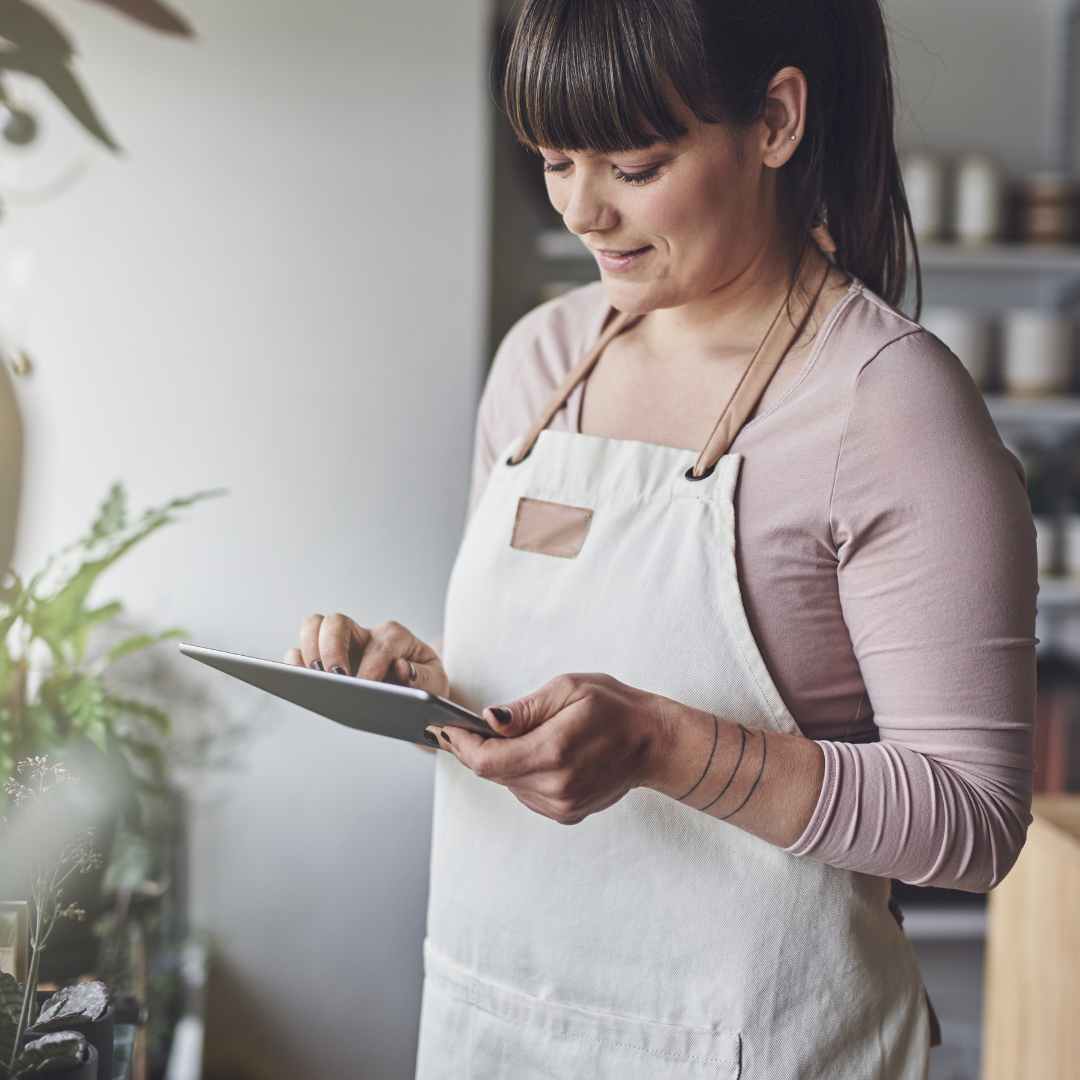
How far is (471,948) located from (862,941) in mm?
297

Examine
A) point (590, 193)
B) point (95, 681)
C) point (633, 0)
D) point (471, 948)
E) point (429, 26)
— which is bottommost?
point (471, 948)

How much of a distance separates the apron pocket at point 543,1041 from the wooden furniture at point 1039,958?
0.84 metres

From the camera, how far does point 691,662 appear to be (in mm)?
876

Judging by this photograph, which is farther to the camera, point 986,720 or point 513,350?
point 513,350

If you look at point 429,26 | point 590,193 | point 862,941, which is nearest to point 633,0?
point 590,193

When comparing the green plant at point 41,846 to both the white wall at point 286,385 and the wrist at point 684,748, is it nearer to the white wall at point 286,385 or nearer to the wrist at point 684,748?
the wrist at point 684,748

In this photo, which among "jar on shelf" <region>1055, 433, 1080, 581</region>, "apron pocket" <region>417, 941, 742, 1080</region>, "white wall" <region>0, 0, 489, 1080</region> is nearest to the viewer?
"apron pocket" <region>417, 941, 742, 1080</region>

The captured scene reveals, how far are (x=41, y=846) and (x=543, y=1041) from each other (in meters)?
0.39

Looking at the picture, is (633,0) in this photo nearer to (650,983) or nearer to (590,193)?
(590,193)

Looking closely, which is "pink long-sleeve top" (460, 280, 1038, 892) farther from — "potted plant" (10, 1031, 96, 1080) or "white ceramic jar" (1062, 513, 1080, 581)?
"white ceramic jar" (1062, 513, 1080, 581)

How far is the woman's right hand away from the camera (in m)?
0.91

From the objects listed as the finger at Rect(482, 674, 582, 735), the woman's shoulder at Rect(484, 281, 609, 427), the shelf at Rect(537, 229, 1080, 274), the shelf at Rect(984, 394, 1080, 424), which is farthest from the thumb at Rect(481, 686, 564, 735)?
the shelf at Rect(984, 394, 1080, 424)

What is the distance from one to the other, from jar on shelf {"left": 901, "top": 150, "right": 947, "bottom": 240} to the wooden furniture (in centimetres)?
137

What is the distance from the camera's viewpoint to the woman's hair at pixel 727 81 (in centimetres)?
80
